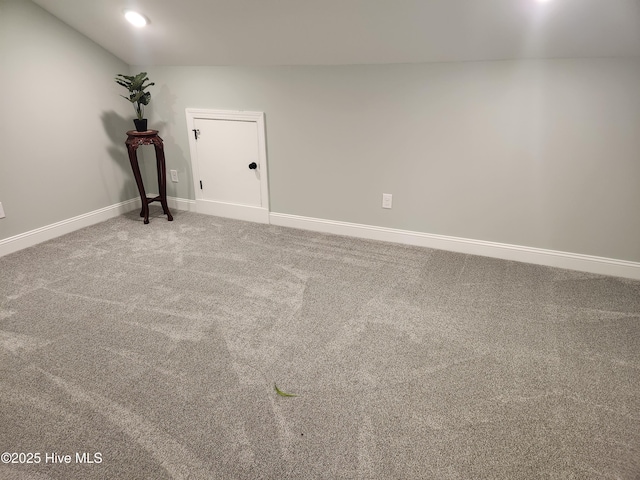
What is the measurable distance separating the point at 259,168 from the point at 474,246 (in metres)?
1.81

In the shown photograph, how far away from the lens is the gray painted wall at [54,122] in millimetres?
2779

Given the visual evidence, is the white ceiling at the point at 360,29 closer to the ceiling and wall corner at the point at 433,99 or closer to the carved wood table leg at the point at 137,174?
the ceiling and wall corner at the point at 433,99

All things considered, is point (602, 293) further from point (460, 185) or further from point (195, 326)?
point (195, 326)

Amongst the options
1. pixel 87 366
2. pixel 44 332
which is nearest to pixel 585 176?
pixel 87 366

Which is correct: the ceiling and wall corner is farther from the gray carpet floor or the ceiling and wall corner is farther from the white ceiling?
the gray carpet floor

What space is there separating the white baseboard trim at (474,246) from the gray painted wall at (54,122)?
61.8 inches

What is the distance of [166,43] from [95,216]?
157 cm

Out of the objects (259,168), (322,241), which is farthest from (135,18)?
(322,241)

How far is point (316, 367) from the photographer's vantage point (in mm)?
1802

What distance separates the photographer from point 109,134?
350 cm

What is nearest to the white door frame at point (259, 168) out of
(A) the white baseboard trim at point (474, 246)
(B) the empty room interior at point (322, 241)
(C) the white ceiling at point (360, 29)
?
(B) the empty room interior at point (322, 241)

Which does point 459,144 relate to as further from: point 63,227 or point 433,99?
point 63,227

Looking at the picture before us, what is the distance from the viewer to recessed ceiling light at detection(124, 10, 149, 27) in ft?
8.96

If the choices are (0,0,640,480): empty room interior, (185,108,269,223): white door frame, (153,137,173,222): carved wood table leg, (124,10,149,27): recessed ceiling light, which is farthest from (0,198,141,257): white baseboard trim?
(124,10,149,27): recessed ceiling light
